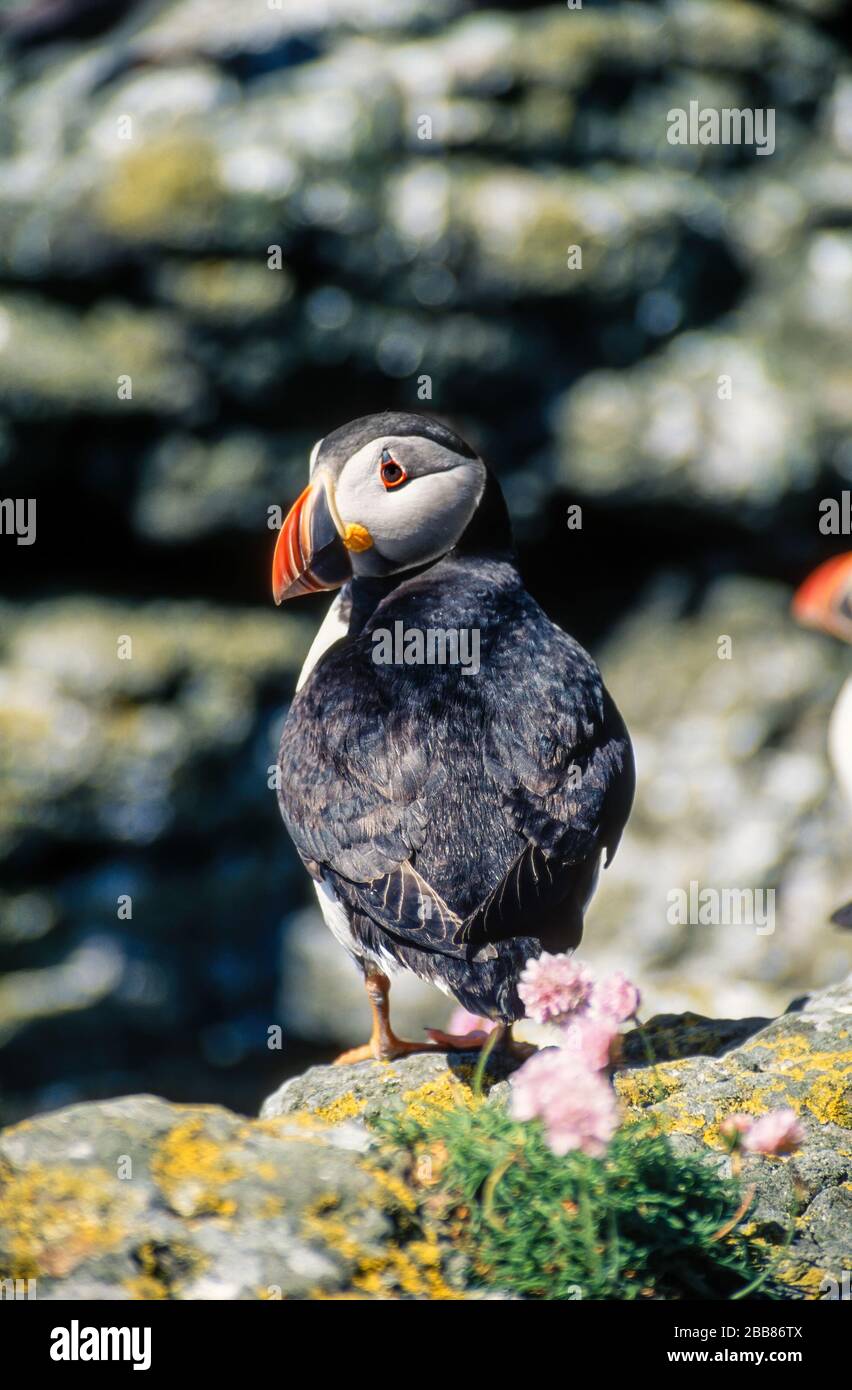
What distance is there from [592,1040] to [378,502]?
5.03ft

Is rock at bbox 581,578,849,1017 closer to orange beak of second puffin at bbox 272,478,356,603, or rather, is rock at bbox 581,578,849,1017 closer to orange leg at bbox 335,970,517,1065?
orange leg at bbox 335,970,517,1065

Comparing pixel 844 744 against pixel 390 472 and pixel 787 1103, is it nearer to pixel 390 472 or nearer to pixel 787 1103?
pixel 787 1103

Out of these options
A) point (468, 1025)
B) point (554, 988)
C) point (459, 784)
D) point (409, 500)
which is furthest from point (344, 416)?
point (554, 988)

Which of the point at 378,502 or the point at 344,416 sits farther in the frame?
the point at 344,416

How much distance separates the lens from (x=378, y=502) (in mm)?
3457

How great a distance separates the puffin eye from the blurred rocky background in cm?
611

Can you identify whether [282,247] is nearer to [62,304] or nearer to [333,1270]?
[62,304]

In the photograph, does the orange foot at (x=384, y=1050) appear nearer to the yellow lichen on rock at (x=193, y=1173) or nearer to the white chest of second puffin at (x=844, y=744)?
the yellow lichen on rock at (x=193, y=1173)

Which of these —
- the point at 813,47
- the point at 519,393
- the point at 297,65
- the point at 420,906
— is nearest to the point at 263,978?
the point at 519,393

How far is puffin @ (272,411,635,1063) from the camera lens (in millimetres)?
3010

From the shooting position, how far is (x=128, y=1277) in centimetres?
237

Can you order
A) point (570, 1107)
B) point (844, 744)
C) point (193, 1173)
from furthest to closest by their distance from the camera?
1. point (844, 744)
2. point (193, 1173)
3. point (570, 1107)

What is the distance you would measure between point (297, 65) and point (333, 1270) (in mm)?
9035

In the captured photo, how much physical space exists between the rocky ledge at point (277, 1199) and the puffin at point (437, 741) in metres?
0.37
